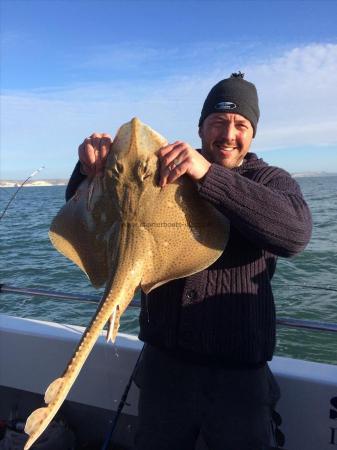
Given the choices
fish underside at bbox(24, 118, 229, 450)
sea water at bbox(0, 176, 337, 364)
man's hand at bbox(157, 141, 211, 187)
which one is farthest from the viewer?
sea water at bbox(0, 176, 337, 364)

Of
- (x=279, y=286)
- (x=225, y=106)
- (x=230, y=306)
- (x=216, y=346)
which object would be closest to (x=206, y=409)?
(x=216, y=346)

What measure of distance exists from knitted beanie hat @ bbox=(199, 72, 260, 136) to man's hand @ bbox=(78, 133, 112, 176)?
0.79 m

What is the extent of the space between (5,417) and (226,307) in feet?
9.50

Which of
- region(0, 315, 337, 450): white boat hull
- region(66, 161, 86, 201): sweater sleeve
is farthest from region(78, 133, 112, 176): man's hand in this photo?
region(0, 315, 337, 450): white boat hull

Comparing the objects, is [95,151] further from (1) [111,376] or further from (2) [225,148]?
(1) [111,376]

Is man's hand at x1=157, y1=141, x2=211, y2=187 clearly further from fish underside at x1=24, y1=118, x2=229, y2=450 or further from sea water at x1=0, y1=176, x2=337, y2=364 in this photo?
sea water at x1=0, y1=176, x2=337, y2=364

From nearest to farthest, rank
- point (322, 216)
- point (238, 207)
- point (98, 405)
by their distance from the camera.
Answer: point (238, 207)
point (98, 405)
point (322, 216)

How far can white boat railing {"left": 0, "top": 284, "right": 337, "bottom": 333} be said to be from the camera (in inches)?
116

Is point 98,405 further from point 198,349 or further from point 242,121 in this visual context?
point 242,121

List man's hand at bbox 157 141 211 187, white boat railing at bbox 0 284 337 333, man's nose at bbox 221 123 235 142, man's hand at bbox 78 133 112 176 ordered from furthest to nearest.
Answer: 1. white boat railing at bbox 0 284 337 333
2. man's nose at bbox 221 123 235 142
3. man's hand at bbox 78 133 112 176
4. man's hand at bbox 157 141 211 187

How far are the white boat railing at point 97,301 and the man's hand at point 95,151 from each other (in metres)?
1.37

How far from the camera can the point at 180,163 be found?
2.09 metres

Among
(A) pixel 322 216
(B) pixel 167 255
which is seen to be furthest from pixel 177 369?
(A) pixel 322 216

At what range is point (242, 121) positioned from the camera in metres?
2.71
